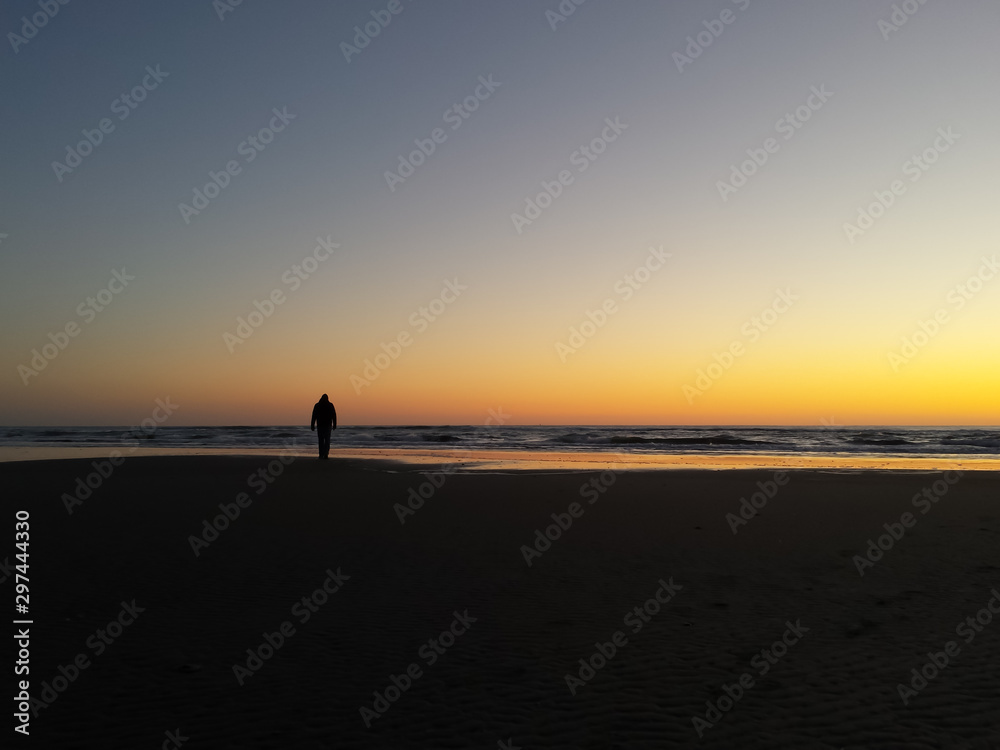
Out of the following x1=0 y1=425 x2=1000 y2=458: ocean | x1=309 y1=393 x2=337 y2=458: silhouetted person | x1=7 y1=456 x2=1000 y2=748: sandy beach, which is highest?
x1=0 y1=425 x2=1000 y2=458: ocean

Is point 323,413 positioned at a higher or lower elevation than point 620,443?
lower

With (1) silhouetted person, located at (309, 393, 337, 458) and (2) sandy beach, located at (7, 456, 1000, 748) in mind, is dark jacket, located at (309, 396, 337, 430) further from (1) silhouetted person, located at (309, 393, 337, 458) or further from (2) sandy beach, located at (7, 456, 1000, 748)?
(2) sandy beach, located at (7, 456, 1000, 748)

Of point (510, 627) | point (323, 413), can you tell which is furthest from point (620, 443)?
point (510, 627)

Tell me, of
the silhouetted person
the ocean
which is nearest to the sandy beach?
the silhouetted person

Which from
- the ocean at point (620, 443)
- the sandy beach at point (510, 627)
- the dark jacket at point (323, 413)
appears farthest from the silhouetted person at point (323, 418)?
the ocean at point (620, 443)

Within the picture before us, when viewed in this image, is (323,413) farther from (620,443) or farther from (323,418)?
(620,443)

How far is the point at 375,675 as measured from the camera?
5.12 metres

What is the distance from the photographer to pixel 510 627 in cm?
621

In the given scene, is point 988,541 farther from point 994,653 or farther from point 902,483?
point 902,483

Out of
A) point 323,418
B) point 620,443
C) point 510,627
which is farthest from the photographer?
point 620,443

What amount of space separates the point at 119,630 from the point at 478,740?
145 inches

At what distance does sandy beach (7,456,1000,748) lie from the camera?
4.38 meters

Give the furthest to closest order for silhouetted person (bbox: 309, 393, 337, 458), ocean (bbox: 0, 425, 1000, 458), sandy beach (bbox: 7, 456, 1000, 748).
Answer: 1. ocean (bbox: 0, 425, 1000, 458)
2. silhouetted person (bbox: 309, 393, 337, 458)
3. sandy beach (bbox: 7, 456, 1000, 748)

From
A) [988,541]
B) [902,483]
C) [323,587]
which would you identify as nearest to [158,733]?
[323,587]
